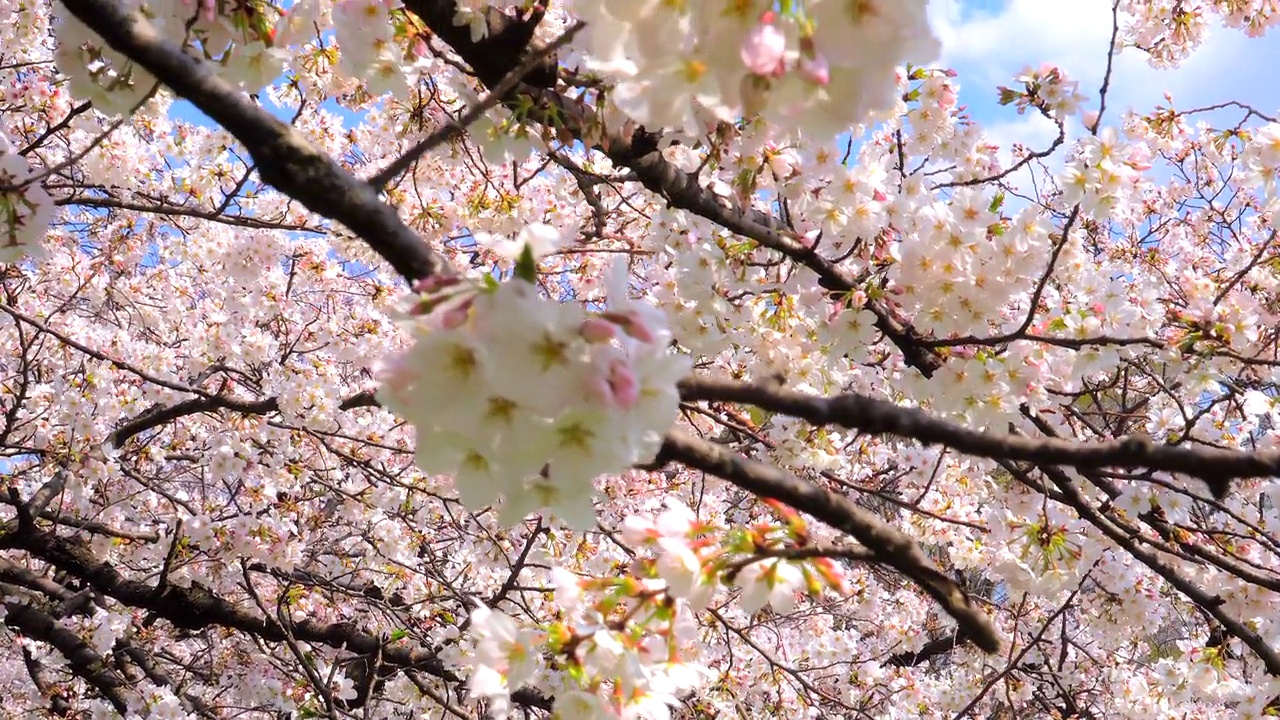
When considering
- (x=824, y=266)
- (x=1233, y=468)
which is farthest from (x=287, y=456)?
(x=1233, y=468)

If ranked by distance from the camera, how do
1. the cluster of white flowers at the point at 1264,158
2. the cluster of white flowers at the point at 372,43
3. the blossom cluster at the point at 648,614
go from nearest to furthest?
the blossom cluster at the point at 648,614 < the cluster of white flowers at the point at 372,43 < the cluster of white flowers at the point at 1264,158

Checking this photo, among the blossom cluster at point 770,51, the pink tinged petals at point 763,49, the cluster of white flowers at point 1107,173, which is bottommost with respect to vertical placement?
the pink tinged petals at point 763,49

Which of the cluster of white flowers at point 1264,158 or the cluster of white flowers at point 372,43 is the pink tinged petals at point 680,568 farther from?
the cluster of white flowers at point 1264,158

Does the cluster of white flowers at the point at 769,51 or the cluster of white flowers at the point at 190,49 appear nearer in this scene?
the cluster of white flowers at the point at 769,51

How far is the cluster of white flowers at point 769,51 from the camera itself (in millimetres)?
878

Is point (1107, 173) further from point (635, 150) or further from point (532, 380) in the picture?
point (532, 380)

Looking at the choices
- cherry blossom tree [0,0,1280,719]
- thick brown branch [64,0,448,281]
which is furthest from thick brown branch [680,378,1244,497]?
thick brown branch [64,0,448,281]

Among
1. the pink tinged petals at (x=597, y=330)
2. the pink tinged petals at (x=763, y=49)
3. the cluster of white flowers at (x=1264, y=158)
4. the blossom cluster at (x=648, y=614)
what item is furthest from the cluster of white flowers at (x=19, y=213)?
the cluster of white flowers at (x=1264, y=158)

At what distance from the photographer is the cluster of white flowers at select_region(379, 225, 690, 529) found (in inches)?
32.9

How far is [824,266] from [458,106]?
2.00 m

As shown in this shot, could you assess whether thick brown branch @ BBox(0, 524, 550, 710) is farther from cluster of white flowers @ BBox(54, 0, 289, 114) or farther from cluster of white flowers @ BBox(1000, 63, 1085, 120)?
cluster of white flowers @ BBox(1000, 63, 1085, 120)

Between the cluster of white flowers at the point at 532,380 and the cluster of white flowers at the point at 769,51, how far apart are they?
271 mm

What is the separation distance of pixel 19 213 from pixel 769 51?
188 cm

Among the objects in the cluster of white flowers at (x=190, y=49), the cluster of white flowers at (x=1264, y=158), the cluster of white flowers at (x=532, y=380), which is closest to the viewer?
the cluster of white flowers at (x=532, y=380)
